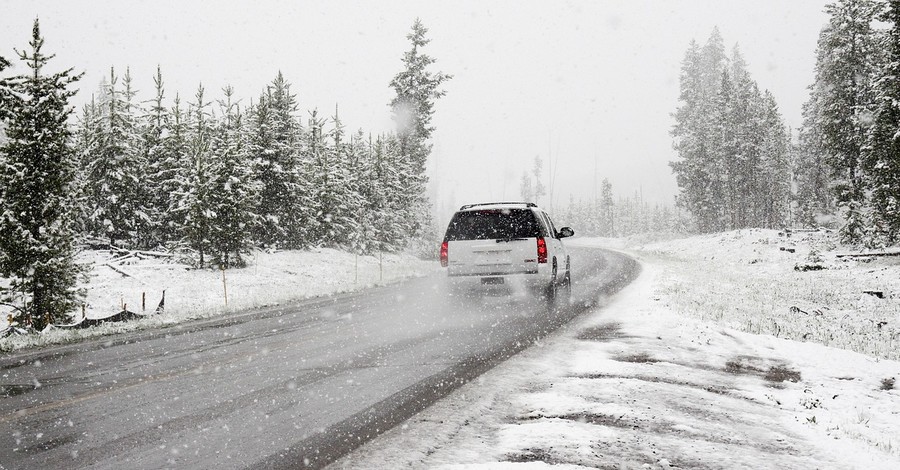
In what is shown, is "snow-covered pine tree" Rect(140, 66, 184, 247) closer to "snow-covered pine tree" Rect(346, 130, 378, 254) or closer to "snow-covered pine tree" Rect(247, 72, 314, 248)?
"snow-covered pine tree" Rect(247, 72, 314, 248)

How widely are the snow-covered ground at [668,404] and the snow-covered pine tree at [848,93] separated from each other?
20.5 m

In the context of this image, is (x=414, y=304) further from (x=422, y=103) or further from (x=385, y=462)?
(x=422, y=103)

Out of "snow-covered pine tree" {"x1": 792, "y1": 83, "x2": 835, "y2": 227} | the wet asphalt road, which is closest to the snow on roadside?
the wet asphalt road

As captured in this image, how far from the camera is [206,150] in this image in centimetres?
2412

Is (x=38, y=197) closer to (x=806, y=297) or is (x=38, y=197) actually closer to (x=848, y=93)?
(x=806, y=297)

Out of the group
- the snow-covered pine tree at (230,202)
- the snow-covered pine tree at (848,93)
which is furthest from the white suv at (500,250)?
the snow-covered pine tree at (848,93)

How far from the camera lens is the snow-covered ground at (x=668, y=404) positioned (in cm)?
376

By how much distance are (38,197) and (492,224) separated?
12.3 m

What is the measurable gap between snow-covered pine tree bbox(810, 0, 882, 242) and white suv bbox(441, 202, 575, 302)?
22193 millimetres

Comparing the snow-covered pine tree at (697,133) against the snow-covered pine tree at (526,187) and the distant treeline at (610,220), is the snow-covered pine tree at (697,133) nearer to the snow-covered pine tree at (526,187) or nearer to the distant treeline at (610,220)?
the distant treeline at (610,220)

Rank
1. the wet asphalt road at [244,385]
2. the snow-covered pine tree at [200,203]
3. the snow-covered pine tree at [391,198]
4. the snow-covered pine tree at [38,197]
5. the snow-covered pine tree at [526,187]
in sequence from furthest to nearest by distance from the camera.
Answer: the snow-covered pine tree at [526,187] → the snow-covered pine tree at [391,198] → the snow-covered pine tree at [200,203] → the snow-covered pine tree at [38,197] → the wet asphalt road at [244,385]

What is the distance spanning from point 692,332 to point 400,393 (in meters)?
5.26

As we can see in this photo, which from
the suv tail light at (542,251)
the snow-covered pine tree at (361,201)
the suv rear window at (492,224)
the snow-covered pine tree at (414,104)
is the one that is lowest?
the suv tail light at (542,251)

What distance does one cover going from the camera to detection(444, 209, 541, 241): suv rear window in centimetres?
Result: 1215
